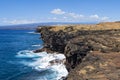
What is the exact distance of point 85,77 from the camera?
A: 31.3 m

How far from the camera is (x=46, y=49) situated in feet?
407

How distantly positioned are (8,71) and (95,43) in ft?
126

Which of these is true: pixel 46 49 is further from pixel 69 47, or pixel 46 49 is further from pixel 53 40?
pixel 69 47

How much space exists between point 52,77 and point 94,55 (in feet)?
106

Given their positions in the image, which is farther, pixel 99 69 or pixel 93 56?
pixel 93 56

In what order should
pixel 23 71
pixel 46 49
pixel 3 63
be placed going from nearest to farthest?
pixel 23 71
pixel 3 63
pixel 46 49

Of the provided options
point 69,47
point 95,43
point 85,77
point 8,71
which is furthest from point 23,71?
point 85,77

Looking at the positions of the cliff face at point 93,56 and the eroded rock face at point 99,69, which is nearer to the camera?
the eroded rock face at point 99,69

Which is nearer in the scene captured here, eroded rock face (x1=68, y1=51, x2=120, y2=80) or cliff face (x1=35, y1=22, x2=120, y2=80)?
eroded rock face (x1=68, y1=51, x2=120, y2=80)

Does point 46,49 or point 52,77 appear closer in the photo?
point 52,77

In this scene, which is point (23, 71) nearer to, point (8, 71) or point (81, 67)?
point (8, 71)

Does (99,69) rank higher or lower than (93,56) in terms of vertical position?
lower

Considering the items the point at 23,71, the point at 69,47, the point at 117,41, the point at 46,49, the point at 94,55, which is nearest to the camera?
the point at 94,55

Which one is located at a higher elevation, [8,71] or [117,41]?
[117,41]
